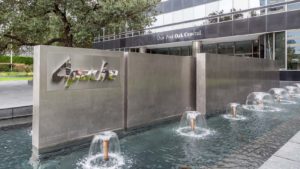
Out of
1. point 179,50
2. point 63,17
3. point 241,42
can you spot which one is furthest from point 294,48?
point 63,17

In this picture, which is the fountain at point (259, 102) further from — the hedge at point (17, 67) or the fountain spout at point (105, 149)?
the hedge at point (17, 67)

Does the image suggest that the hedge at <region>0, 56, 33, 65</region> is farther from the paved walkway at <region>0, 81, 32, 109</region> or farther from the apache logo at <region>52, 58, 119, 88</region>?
the apache logo at <region>52, 58, 119, 88</region>

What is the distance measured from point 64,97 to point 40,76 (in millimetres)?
845

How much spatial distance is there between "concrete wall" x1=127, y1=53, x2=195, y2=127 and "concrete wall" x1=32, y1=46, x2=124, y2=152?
1.75 ft

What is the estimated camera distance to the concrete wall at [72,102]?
5801mm

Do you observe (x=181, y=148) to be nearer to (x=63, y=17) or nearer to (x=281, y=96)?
(x=281, y=96)

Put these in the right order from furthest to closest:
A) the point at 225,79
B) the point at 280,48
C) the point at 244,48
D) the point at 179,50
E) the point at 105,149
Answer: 1. the point at 179,50
2. the point at 244,48
3. the point at 280,48
4. the point at 225,79
5. the point at 105,149

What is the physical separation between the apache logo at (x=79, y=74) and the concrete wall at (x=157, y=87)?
915 mm

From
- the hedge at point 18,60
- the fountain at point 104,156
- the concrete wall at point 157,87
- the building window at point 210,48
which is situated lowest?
the fountain at point 104,156

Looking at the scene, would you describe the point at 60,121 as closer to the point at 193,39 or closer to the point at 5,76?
the point at 193,39

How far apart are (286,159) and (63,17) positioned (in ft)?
60.7

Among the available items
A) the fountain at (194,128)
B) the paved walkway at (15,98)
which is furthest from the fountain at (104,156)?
the paved walkway at (15,98)

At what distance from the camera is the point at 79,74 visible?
21.4 ft

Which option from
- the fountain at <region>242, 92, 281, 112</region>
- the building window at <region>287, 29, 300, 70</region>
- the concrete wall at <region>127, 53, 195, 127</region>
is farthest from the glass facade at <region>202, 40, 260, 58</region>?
the concrete wall at <region>127, 53, 195, 127</region>
